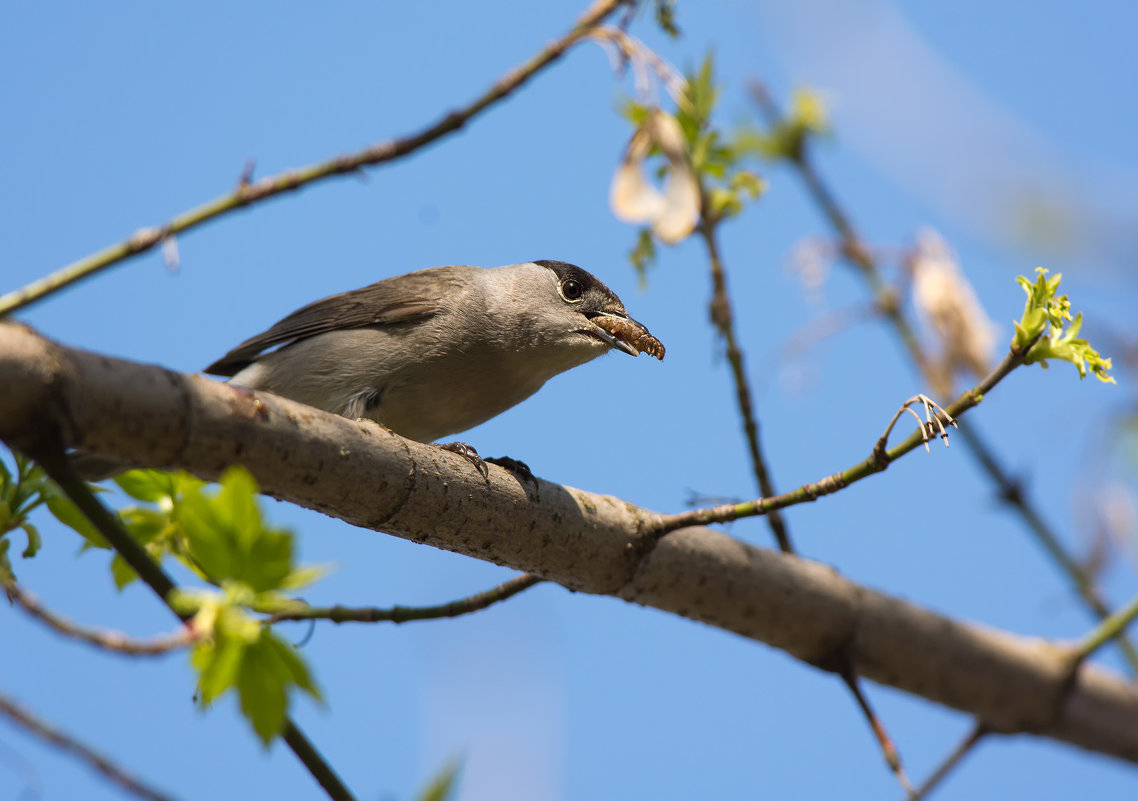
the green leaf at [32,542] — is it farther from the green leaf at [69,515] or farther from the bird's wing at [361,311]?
the bird's wing at [361,311]

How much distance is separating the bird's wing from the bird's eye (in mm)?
597

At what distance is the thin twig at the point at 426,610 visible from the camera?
3221mm

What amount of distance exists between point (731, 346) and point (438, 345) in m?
1.94

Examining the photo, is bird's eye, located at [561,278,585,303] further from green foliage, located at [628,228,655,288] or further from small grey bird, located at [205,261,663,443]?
green foliage, located at [628,228,655,288]

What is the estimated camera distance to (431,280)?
6184mm

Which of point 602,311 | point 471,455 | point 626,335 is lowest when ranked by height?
point 471,455

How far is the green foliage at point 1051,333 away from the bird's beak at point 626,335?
2.99 metres

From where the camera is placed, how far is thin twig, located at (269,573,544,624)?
10.6 ft

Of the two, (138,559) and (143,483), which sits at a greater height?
(143,483)

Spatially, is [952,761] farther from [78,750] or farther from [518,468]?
[78,750]

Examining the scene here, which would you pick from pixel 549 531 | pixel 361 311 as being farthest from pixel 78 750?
pixel 361 311

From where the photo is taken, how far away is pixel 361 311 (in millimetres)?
5910

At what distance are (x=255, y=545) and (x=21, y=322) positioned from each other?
107cm

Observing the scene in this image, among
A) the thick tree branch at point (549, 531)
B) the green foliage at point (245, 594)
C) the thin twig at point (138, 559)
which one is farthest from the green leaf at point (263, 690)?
the thick tree branch at point (549, 531)
